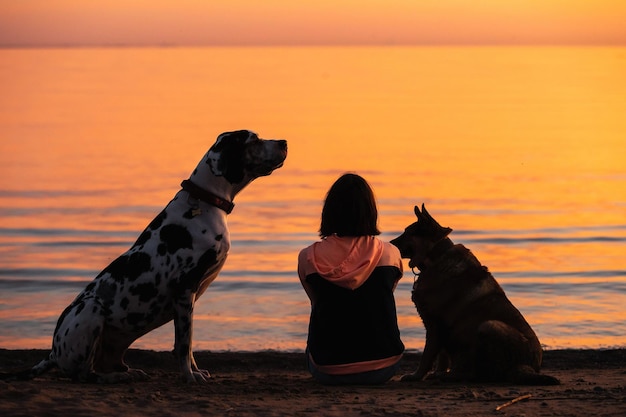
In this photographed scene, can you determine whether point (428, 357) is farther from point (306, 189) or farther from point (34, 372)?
point (306, 189)

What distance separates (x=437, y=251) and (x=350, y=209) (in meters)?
1.06

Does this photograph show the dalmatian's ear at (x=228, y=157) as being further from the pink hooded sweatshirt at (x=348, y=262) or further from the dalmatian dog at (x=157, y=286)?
the pink hooded sweatshirt at (x=348, y=262)

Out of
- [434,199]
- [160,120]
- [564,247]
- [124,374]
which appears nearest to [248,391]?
[124,374]

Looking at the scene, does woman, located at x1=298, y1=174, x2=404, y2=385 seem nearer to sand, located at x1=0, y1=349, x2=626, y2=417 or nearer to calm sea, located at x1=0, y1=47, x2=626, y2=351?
sand, located at x1=0, y1=349, x2=626, y2=417

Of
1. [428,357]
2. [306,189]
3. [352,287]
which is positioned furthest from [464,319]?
[306,189]

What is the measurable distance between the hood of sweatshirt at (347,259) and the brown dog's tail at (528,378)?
51.2 inches

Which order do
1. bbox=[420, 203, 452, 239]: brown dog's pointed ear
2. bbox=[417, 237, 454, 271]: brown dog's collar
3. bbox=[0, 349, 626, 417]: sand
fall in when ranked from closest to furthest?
bbox=[0, 349, 626, 417]: sand, bbox=[417, 237, 454, 271]: brown dog's collar, bbox=[420, 203, 452, 239]: brown dog's pointed ear

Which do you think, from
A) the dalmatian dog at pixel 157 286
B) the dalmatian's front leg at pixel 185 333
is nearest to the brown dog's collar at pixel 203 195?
the dalmatian dog at pixel 157 286

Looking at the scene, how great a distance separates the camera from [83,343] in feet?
27.0

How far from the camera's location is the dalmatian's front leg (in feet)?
27.2

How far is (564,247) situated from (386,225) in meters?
3.19

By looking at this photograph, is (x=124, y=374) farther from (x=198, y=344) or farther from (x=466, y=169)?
(x=466, y=169)

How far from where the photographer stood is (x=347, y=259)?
319 inches

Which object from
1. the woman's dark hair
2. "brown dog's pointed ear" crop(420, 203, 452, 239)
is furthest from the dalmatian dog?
"brown dog's pointed ear" crop(420, 203, 452, 239)
